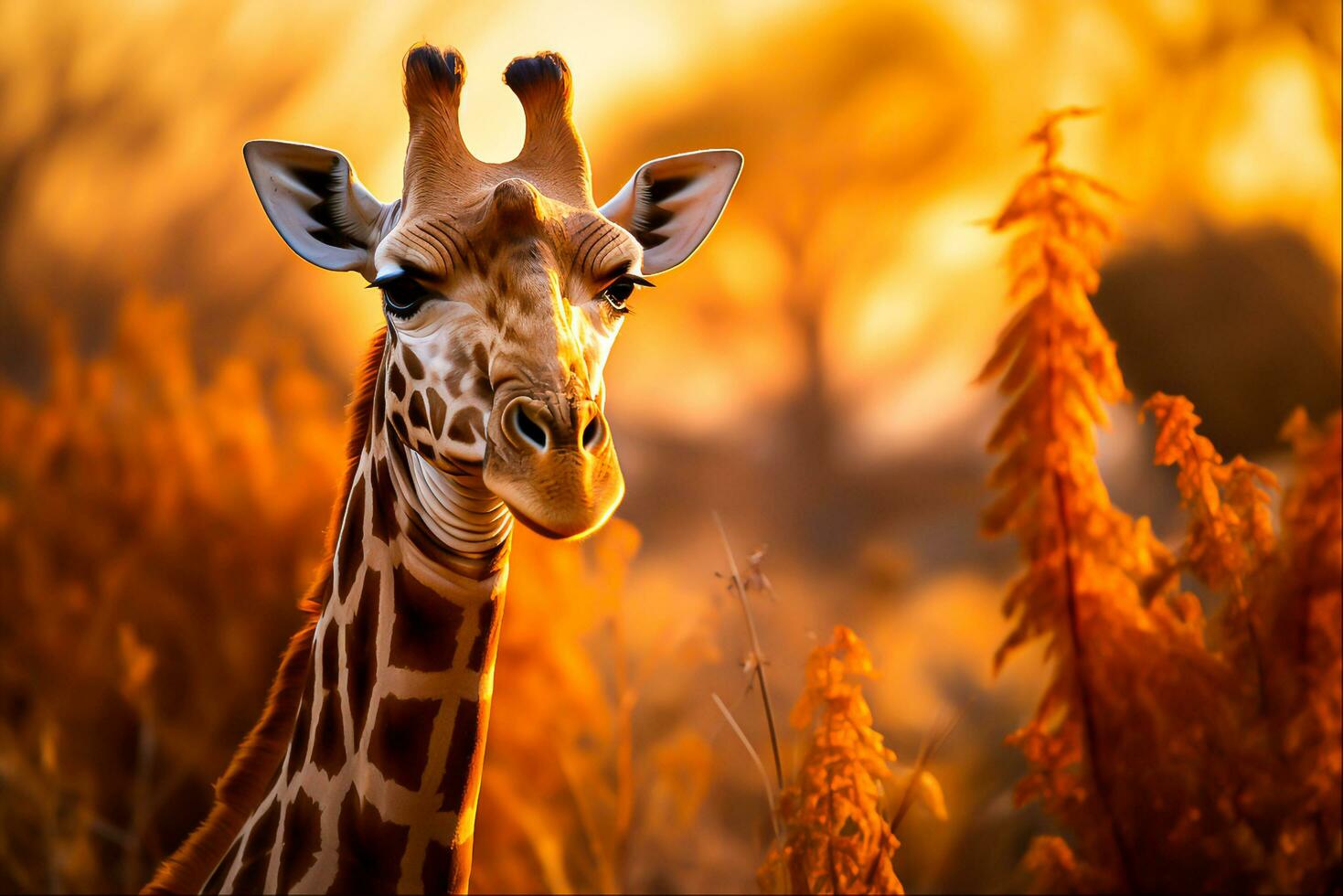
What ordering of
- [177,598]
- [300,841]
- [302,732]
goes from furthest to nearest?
[177,598] → [302,732] → [300,841]

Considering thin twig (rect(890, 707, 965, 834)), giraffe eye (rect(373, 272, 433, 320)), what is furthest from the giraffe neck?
thin twig (rect(890, 707, 965, 834))

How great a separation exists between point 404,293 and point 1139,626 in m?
1.68

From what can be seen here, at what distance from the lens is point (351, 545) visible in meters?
2.49

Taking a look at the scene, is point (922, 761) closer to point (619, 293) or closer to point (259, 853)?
point (619, 293)

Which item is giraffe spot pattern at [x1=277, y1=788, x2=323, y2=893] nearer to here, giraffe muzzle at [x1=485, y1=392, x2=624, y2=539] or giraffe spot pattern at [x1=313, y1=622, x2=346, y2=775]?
giraffe spot pattern at [x1=313, y1=622, x2=346, y2=775]

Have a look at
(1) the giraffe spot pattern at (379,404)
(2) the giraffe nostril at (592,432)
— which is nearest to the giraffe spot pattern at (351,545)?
(1) the giraffe spot pattern at (379,404)

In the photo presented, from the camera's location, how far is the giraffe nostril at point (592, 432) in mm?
1903

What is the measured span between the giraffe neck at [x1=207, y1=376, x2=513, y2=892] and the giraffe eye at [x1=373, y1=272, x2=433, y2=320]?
29 centimetres

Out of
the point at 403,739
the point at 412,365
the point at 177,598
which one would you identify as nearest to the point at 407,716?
the point at 403,739

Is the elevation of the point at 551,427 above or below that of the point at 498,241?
below

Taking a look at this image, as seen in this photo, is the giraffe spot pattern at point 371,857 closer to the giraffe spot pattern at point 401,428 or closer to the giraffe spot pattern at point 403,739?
the giraffe spot pattern at point 403,739

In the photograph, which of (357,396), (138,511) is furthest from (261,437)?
(357,396)

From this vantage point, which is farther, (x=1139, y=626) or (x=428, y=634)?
(x=1139, y=626)

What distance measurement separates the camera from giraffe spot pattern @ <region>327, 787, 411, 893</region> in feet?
7.47
